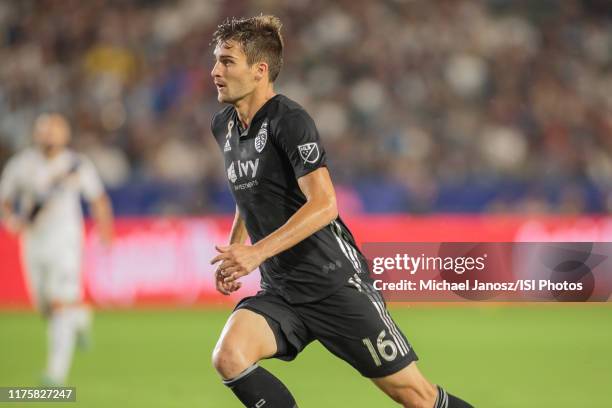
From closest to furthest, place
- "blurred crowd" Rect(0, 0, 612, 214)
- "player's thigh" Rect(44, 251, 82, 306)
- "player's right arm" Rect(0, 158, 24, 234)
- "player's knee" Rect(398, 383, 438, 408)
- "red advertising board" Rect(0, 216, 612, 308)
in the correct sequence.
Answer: "player's knee" Rect(398, 383, 438, 408) → "player's thigh" Rect(44, 251, 82, 306) → "player's right arm" Rect(0, 158, 24, 234) → "red advertising board" Rect(0, 216, 612, 308) → "blurred crowd" Rect(0, 0, 612, 214)

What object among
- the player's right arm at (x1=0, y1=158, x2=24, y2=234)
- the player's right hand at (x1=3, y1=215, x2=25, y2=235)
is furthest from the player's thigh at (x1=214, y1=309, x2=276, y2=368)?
the player's right arm at (x1=0, y1=158, x2=24, y2=234)

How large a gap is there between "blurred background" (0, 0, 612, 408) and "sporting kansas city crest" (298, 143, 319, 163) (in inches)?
199

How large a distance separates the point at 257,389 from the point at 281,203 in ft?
2.77

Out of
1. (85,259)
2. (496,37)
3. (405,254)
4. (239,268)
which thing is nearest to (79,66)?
(85,259)

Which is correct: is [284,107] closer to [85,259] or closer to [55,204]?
[55,204]

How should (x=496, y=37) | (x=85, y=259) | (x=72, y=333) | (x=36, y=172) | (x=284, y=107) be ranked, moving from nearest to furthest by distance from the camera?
(x=284, y=107)
(x=72, y=333)
(x=36, y=172)
(x=85, y=259)
(x=496, y=37)

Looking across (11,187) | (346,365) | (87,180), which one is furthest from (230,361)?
(11,187)

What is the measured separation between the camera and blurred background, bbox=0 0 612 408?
39.5 ft

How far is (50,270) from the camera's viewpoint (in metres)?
8.63

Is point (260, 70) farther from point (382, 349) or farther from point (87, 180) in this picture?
point (87, 180)

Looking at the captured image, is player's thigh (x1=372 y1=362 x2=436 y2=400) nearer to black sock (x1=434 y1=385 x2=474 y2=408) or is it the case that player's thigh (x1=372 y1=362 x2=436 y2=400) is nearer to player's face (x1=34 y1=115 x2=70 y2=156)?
black sock (x1=434 y1=385 x2=474 y2=408)

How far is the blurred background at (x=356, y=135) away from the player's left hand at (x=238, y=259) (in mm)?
5113

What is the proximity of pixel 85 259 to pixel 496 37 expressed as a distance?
7494mm

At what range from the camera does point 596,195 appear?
44.0 ft
